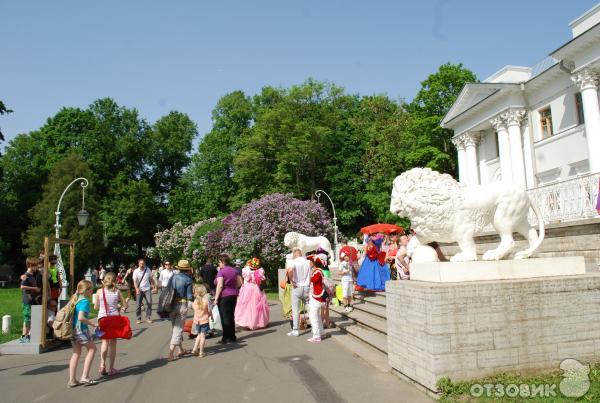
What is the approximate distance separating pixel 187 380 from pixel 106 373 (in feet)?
5.28

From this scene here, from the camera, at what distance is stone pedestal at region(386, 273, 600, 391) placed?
5066 mm

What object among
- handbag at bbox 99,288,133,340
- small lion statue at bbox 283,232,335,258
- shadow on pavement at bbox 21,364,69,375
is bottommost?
shadow on pavement at bbox 21,364,69,375

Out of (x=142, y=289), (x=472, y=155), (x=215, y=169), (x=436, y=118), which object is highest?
(x=436, y=118)

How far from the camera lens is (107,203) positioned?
45469mm

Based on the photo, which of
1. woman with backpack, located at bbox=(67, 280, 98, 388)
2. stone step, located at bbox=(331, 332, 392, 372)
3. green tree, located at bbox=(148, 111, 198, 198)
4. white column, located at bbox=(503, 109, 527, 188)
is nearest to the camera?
woman with backpack, located at bbox=(67, 280, 98, 388)

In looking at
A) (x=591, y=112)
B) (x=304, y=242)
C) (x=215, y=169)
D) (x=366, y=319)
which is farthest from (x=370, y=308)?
(x=215, y=169)

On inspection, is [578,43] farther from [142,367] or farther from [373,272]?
[142,367]

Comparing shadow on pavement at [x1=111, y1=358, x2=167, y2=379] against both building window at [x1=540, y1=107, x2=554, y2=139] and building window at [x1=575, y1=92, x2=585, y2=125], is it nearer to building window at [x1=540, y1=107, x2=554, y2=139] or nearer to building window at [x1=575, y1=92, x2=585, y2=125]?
building window at [x1=575, y1=92, x2=585, y2=125]

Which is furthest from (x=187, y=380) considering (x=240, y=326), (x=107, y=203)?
(x=107, y=203)

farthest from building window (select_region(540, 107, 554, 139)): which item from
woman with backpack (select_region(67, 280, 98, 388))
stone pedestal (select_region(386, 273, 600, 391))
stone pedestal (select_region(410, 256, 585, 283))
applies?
woman with backpack (select_region(67, 280, 98, 388))

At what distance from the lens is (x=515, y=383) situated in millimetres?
4965

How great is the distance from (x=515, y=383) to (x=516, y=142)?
76.5 feet

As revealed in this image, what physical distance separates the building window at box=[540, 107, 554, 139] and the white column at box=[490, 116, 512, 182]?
1922mm

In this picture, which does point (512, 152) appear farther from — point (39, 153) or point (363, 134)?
point (39, 153)
